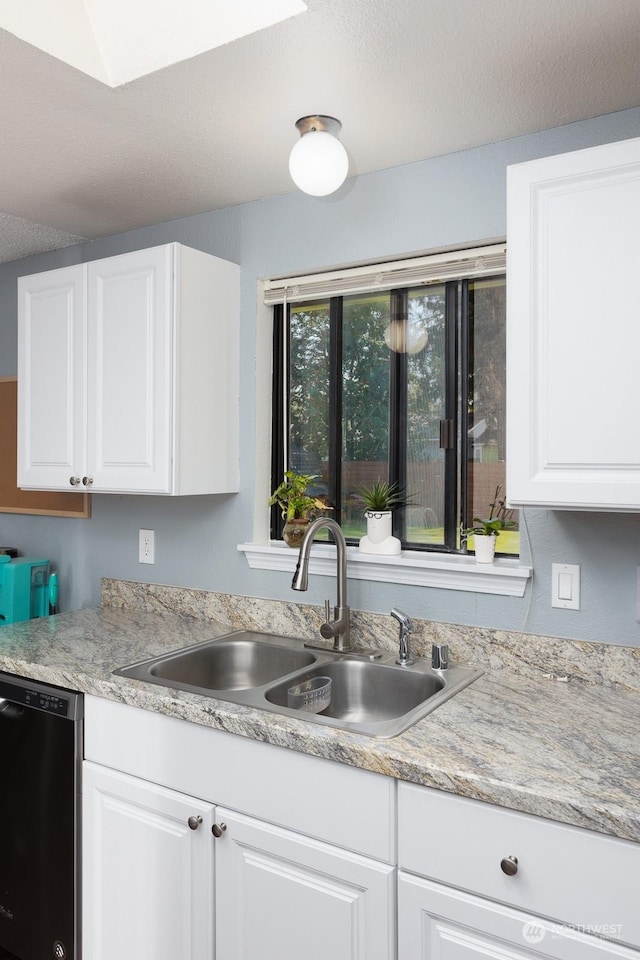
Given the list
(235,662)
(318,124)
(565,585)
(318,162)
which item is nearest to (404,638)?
(565,585)

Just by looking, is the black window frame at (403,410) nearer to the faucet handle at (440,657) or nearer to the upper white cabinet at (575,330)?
the faucet handle at (440,657)

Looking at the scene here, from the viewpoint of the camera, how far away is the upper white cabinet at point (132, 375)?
2.11m

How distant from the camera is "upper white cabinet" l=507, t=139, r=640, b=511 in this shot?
4.65ft

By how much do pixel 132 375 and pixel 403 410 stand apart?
84cm

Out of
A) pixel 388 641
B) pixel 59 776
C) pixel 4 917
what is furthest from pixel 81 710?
pixel 388 641

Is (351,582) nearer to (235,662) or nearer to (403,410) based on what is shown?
(235,662)

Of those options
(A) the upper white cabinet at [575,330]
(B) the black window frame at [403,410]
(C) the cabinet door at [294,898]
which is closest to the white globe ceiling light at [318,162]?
(A) the upper white cabinet at [575,330]

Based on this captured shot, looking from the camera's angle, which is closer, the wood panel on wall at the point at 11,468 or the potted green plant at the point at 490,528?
the potted green plant at the point at 490,528

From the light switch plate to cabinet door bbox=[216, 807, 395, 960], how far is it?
0.79 metres

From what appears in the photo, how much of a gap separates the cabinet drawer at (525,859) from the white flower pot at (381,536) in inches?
34.2

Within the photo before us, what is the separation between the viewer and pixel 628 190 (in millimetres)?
1418

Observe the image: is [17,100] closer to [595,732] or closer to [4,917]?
[595,732]

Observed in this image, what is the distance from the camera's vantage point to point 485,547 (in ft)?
6.26

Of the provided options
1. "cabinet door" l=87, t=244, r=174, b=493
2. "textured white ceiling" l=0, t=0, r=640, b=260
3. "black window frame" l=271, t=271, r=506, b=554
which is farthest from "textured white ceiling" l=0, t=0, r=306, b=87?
"black window frame" l=271, t=271, r=506, b=554
